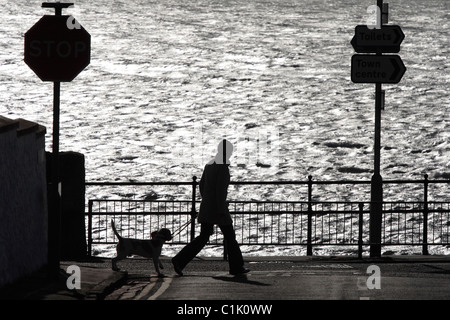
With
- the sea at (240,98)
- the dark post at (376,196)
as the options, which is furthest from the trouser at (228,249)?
the sea at (240,98)

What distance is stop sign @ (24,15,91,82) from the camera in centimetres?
1045

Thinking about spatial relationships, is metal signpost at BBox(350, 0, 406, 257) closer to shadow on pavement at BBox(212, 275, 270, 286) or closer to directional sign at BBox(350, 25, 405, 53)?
directional sign at BBox(350, 25, 405, 53)

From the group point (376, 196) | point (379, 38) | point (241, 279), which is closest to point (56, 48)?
point (241, 279)

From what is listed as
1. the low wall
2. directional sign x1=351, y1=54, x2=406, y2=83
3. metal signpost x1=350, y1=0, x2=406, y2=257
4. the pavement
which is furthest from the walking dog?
directional sign x1=351, y1=54, x2=406, y2=83

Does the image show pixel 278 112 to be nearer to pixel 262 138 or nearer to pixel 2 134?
pixel 262 138

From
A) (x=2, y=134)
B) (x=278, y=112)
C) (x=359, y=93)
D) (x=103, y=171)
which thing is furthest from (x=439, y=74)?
(x=2, y=134)

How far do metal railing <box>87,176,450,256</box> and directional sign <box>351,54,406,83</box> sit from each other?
173cm

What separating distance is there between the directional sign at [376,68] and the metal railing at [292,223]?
173 cm

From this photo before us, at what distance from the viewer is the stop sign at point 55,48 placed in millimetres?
10453

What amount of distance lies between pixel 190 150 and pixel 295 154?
4623mm

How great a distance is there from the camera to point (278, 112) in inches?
2042

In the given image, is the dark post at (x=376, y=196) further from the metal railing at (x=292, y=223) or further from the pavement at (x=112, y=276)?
the pavement at (x=112, y=276)

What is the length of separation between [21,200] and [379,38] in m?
7.11

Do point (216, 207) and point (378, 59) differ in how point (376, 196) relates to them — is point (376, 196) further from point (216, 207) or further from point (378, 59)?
point (216, 207)
